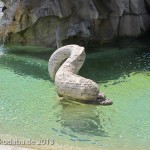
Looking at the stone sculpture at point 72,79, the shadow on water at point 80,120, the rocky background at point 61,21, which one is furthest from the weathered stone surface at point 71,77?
the rocky background at point 61,21

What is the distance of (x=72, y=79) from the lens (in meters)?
8.26

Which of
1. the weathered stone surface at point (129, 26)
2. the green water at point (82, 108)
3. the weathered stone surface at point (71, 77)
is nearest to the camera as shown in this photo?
the green water at point (82, 108)

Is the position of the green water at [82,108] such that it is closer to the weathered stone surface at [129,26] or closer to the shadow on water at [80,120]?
the shadow on water at [80,120]

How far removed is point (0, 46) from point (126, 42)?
4.91 metres

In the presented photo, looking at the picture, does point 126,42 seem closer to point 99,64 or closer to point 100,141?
point 99,64

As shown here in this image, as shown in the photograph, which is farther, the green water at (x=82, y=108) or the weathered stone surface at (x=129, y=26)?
the weathered stone surface at (x=129, y=26)

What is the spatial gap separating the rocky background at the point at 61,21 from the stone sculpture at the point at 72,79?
4.28 m

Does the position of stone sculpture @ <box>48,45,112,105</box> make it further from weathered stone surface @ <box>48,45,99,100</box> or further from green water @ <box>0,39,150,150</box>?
green water @ <box>0,39,150,150</box>

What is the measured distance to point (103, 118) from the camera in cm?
752

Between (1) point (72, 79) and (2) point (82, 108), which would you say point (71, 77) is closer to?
(1) point (72, 79)

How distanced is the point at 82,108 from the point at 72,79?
71 cm

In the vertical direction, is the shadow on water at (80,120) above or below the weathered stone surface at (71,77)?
below

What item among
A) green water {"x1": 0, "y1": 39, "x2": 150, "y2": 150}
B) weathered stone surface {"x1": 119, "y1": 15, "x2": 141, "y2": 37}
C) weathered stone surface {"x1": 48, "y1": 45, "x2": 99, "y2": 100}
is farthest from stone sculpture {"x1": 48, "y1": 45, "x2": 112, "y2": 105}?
weathered stone surface {"x1": 119, "y1": 15, "x2": 141, "y2": 37}

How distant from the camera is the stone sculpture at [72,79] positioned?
7996mm
